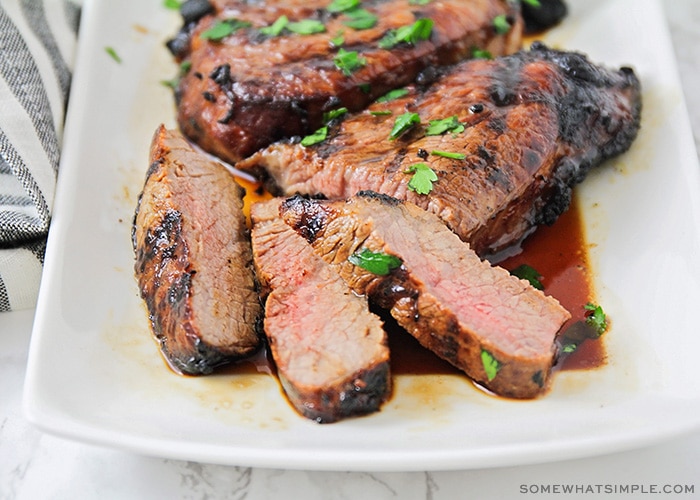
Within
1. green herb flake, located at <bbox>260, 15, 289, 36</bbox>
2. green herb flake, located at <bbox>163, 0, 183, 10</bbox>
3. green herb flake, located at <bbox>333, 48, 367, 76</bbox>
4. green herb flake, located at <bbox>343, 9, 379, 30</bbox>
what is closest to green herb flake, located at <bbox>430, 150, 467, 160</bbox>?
green herb flake, located at <bbox>333, 48, 367, 76</bbox>

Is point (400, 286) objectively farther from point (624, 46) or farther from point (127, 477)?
point (624, 46)

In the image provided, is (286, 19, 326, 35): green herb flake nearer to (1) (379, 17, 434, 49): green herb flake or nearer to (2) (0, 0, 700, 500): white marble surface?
(1) (379, 17, 434, 49): green herb flake

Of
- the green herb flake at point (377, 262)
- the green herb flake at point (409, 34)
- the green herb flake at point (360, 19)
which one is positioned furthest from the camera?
the green herb flake at point (360, 19)

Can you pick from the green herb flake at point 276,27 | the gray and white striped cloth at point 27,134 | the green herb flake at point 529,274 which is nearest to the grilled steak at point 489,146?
the green herb flake at point 529,274

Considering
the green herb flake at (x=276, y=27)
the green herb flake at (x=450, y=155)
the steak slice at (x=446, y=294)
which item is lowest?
the steak slice at (x=446, y=294)

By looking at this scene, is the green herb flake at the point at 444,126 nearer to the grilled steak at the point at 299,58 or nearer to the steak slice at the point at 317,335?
the grilled steak at the point at 299,58
